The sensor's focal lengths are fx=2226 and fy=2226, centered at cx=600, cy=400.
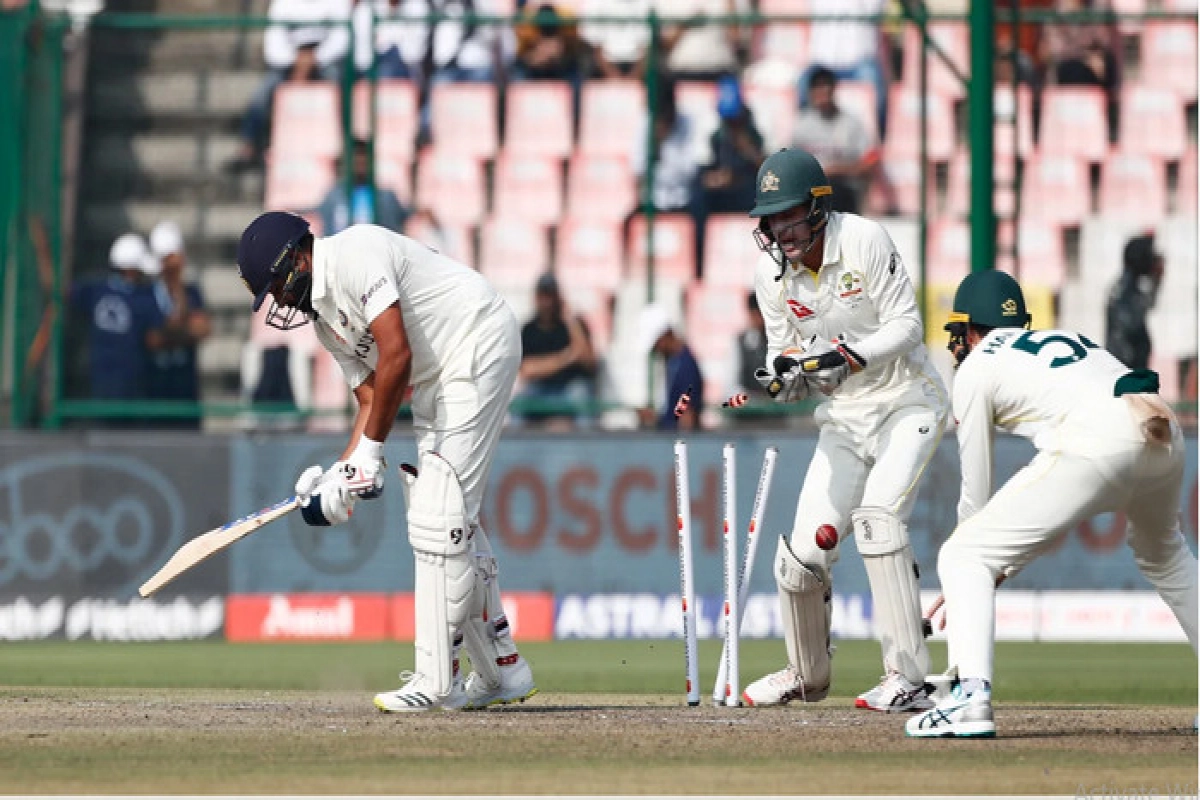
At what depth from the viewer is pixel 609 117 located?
1759cm

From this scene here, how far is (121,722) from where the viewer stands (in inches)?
323

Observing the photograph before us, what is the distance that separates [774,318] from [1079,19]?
29.9 feet

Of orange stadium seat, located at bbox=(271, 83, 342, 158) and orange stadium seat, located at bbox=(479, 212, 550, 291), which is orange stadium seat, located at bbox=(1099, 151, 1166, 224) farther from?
orange stadium seat, located at bbox=(271, 83, 342, 158)

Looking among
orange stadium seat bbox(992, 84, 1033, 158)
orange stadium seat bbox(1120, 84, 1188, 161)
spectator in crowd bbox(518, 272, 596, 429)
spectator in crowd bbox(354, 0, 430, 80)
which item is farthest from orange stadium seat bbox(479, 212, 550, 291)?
orange stadium seat bbox(1120, 84, 1188, 161)

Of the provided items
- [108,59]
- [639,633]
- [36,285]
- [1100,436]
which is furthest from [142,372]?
[1100,436]

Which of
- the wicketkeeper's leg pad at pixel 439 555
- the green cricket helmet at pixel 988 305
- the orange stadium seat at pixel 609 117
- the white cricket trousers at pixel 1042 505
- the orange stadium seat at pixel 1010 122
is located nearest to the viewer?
the white cricket trousers at pixel 1042 505

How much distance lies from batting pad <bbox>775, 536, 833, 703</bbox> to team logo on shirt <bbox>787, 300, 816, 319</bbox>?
35.5 inches

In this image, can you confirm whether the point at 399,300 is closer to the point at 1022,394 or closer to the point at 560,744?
the point at 560,744

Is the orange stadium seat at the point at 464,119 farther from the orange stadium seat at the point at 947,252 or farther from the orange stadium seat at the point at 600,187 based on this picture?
the orange stadium seat at the point at 947,252

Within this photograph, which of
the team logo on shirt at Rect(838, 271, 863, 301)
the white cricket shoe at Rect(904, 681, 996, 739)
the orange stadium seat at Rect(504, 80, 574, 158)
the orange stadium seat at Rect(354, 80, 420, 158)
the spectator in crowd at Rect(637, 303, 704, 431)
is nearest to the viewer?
the white cricket shoe at Rect(904, 681, 996, 739)

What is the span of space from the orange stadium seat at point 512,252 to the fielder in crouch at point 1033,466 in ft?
31.0

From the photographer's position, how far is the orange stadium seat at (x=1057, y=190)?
677 inches

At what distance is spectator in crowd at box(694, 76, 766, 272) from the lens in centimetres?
1702

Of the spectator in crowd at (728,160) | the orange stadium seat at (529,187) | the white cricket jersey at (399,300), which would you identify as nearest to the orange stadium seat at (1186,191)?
the spectator in crowd at (728,160)
